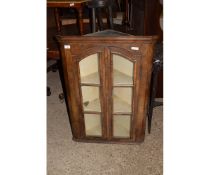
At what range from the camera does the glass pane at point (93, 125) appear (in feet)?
6.74

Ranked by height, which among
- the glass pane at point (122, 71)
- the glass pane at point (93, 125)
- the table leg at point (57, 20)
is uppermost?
the table leg at point (57, 20)

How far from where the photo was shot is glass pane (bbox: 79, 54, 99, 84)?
185 centimetres

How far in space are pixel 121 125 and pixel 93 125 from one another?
0.23 m

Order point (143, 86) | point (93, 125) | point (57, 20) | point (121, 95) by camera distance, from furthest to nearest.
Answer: point (57, 20) → point (93, 125) → point (121, 95) → point (143, 86)

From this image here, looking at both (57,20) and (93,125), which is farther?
(57,20)

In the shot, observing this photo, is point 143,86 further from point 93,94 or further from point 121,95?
point 93,94

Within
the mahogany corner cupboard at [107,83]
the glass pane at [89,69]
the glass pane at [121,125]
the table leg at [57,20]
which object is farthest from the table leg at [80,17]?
the glass pane at [121,125]

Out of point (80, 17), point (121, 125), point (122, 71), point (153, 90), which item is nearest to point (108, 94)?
point (122, 71)

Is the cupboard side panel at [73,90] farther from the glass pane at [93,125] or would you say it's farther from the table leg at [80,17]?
the table leg at [80,17]

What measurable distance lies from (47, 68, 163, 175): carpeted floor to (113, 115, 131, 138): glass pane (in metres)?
0.10

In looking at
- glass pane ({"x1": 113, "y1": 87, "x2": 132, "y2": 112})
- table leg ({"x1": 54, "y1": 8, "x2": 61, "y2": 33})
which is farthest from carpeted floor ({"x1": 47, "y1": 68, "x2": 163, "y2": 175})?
table leg ({"x1": 54, "y1": 8, "x2": 61, "y2": 33})

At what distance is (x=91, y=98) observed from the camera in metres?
2.01
